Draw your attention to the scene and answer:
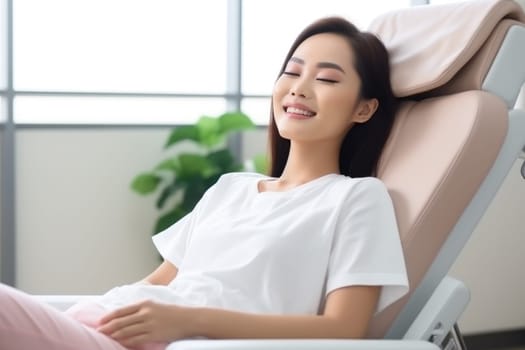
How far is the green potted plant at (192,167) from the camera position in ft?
10.6

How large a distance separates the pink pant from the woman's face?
581mm

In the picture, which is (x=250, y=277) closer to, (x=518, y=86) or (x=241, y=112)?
(x=518, y=86)

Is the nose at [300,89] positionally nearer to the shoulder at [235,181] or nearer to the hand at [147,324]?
the shoulder at [235,181]

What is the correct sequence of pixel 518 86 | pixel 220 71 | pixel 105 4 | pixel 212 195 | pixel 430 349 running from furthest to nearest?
pixel 220 71
pixel 105 4
pixel 212 195
pixel 518 86
pixel 430 349

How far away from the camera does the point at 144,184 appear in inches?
126

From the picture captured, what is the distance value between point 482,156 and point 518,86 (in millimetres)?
203

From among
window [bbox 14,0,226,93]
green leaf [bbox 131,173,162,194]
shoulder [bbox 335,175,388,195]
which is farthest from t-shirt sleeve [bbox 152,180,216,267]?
window [bbox 14,0,226,93]

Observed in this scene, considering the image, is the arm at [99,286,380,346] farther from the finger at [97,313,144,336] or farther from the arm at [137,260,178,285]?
the arm at [137,260,178,285]

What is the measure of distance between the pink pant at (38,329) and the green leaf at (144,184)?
176cm

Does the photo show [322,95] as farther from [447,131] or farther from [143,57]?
[143,57]

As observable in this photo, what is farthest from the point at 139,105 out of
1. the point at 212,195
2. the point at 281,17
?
the point at 212,195

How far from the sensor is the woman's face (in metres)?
1.74

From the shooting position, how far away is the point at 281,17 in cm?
375

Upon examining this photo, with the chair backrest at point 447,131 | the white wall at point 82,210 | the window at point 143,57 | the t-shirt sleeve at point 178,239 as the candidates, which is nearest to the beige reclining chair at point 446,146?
the chair backrest at point 447,131
